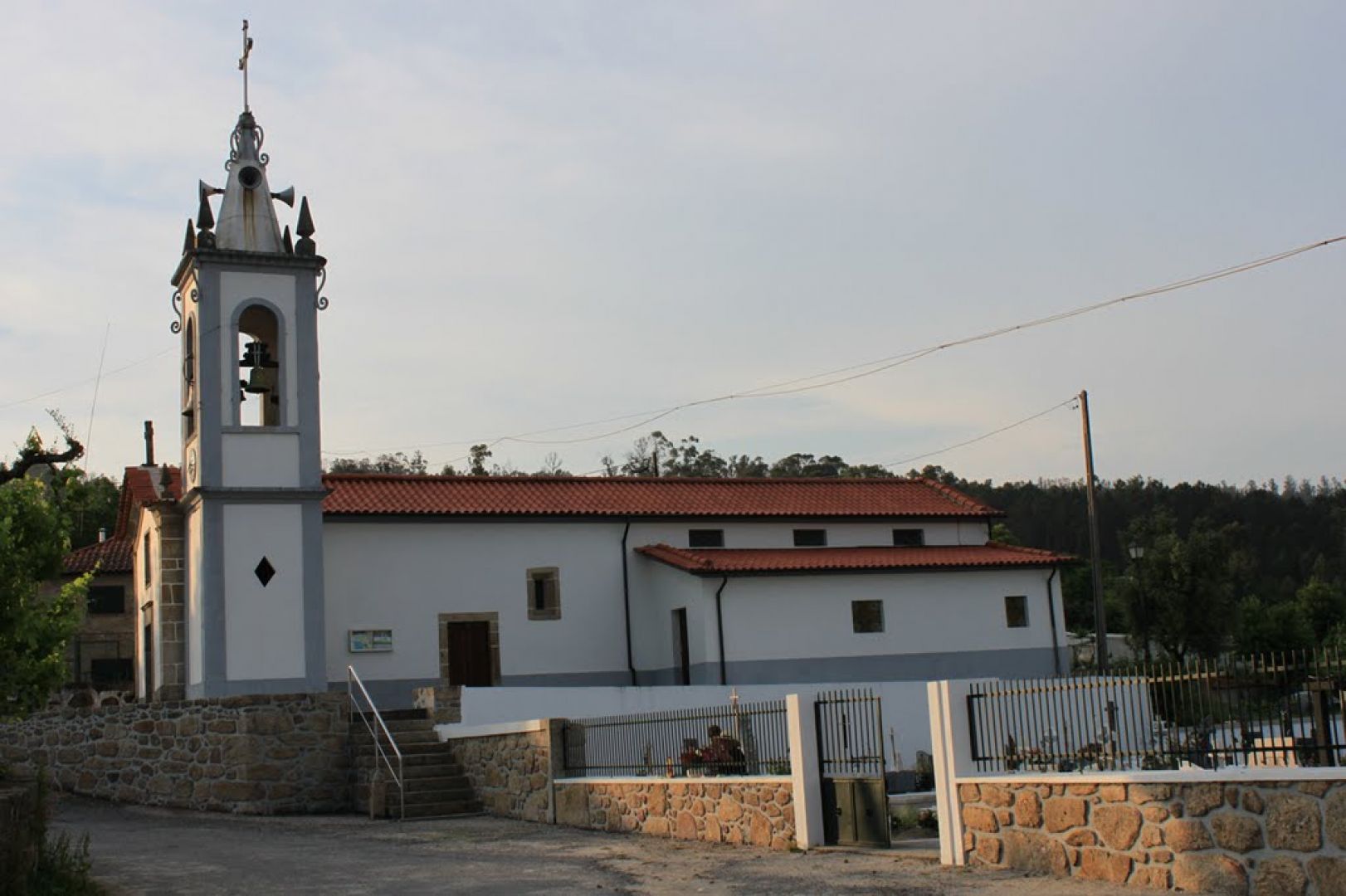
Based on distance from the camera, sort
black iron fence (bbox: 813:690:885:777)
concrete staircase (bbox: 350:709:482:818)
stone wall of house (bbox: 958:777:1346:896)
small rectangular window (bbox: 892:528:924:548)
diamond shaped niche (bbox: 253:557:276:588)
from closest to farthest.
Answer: stone wall of house (bbox: 958:777:1346:896) < black iron fence (bbox: 813:690:885:777) < concrete staircase (bbox: 350:709:482:818) < diamond shaped niche (bbox: 253:557:276:588) < small rectangular window (bbox: 892:528:924:548)

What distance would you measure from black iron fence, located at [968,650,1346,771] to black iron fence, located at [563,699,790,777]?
2.74 meters

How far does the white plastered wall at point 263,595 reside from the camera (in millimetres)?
22719

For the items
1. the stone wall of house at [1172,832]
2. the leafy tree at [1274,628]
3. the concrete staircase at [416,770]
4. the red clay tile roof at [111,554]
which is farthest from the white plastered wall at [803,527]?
the leafy tree at [1274,628]

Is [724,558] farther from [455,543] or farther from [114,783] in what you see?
[114,783]

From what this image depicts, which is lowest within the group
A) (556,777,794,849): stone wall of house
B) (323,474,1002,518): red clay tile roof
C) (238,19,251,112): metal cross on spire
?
(556,777,794,849): stone wall of house

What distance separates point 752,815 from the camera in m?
14.8

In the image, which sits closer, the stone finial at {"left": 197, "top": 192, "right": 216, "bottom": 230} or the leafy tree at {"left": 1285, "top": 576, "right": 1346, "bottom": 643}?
the stone finial at {"left": 197, "top": 192, "right": 216, "bottom": 230}

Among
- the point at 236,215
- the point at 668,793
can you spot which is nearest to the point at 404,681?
the point at 236,215

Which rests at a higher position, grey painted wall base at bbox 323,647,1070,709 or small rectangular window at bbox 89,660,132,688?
small rectangular window at bbox 89,660,132,688

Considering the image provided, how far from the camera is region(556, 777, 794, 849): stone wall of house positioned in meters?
14.5

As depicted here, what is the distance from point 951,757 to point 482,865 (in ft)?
16.0

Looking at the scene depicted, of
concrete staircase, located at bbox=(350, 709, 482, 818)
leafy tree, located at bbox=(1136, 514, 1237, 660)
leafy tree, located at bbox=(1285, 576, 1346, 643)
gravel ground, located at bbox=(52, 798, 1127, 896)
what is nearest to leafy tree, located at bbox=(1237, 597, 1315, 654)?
leafy tree, located at bbox=(1285, 576, 1346, 643)

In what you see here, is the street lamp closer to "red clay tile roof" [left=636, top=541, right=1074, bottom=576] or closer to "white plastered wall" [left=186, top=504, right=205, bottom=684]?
"red clay tile roof" [left=636, top=541, right=1074, bottom=576]

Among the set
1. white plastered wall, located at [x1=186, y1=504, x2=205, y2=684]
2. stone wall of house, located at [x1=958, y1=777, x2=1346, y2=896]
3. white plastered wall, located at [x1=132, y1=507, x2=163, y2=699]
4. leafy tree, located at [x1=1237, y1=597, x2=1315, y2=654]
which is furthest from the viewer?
leafy tree, located at [x1=1237, y1=597, x2=1315, y2=654]
